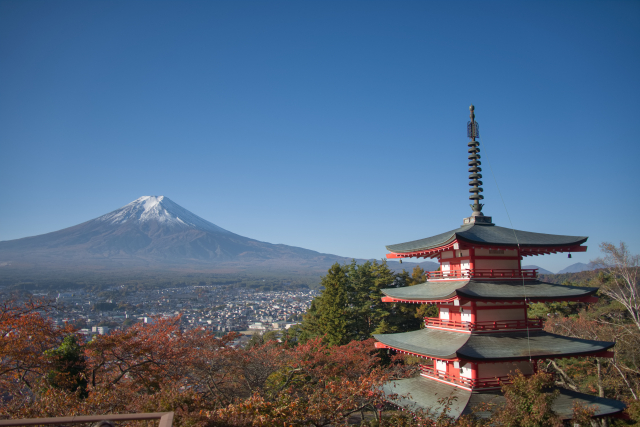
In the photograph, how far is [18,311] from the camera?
13086 millimetres

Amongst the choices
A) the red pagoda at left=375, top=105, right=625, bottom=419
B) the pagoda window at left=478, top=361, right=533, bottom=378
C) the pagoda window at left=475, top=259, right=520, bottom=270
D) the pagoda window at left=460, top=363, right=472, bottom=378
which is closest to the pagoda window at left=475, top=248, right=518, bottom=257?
the red pagoda at left=375, top=105, right=625, bottom=419

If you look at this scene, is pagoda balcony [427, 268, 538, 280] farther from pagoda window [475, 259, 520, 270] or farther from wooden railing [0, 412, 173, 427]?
wooden railing [0, 412, 173, 427]

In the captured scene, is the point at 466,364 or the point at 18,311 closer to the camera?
the point at 466,364

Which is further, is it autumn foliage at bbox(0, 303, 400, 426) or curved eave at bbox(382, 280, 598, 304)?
curved eave at bbox(382, 280, 598, 304)

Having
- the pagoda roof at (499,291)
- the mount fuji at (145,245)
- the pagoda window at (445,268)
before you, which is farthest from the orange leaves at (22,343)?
the mount fuji at (145,245)

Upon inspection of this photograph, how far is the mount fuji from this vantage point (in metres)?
129

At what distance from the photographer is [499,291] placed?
36.8 feet

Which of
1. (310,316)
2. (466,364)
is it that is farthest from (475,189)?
(310,316)

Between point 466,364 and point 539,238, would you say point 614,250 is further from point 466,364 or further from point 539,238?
point 466,364

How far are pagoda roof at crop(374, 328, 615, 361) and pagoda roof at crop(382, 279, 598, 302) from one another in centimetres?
123

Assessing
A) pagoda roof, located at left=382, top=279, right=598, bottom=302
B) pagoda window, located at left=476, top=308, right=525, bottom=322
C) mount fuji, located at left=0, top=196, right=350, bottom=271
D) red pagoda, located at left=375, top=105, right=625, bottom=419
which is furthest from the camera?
mount fuji, located at left=0, top=196, right=350, bottom=271

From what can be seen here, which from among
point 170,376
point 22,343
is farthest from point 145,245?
point 22,343

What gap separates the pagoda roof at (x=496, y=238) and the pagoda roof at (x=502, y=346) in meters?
2.66

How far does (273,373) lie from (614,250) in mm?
18884
